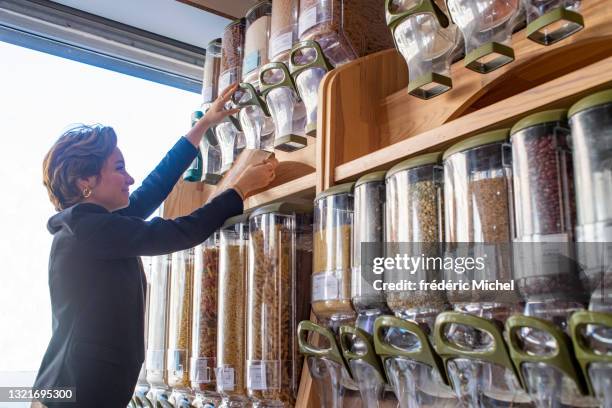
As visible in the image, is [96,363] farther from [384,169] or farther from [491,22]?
[491,22]

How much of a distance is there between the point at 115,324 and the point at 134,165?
0.99 meters

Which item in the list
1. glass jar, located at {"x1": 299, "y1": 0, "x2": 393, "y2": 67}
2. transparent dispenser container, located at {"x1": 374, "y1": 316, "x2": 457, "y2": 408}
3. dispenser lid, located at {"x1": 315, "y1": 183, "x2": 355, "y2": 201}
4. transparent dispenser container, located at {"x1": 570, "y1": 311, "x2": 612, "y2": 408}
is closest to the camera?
transparent dispenser container, located at {"x1": 570, "y1": 311, "x2": 612, "y2": 408}

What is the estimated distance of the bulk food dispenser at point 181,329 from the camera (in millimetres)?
1562

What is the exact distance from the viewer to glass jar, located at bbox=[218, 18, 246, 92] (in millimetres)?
1768

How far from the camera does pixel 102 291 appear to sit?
5.18ft

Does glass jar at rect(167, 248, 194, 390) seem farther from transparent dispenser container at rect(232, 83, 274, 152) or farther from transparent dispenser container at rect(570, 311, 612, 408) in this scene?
transparent dispenser container at rect(570, 311, 612, 408)

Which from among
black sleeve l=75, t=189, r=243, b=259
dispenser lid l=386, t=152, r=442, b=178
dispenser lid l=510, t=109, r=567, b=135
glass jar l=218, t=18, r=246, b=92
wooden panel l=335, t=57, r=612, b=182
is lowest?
black sleeve l=75, t=189, r=243, b=259

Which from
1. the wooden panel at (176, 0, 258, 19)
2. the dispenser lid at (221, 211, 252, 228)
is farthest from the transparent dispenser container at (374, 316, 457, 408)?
the wooden panel at (176, 0, 258, 19)

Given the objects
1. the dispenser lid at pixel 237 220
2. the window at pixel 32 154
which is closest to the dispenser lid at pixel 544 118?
the dispenser lid at pixel 237 220

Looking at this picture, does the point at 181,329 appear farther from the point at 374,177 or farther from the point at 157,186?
the point at 374,177

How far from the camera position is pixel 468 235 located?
2.74 ft

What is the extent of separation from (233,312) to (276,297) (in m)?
0.14

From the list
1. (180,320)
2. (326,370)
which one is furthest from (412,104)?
(180,320)

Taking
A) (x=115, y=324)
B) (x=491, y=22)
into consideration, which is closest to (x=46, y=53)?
(x=115, y=324)
